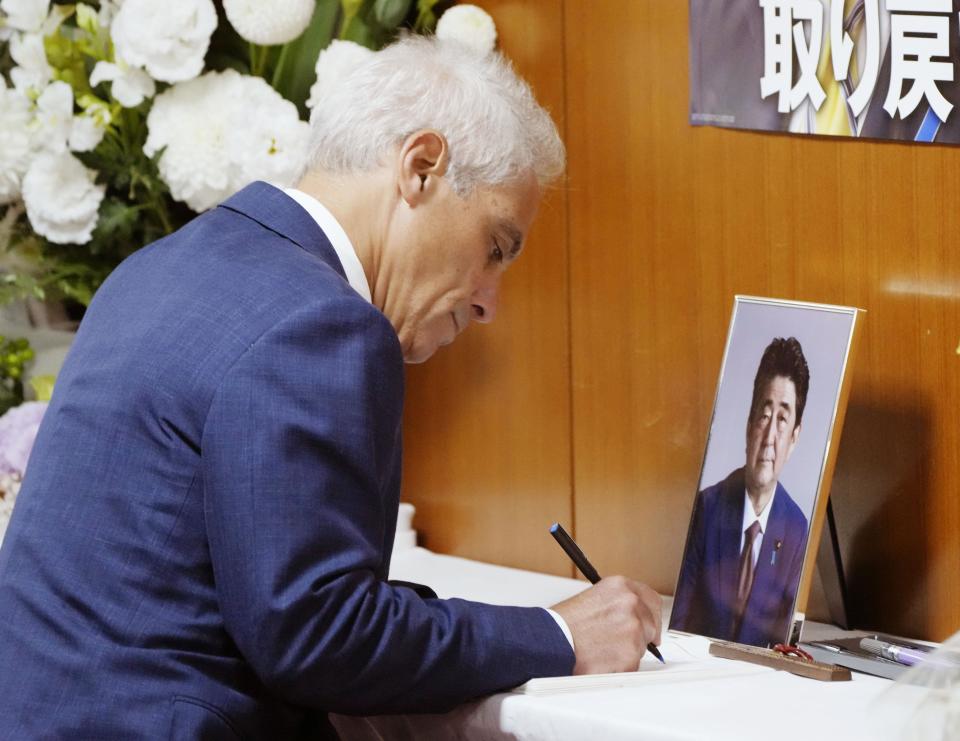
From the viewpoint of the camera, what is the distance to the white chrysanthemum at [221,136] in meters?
1.66

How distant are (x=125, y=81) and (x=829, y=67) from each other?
87 centimetres

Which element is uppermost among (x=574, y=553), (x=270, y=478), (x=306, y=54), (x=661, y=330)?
(x=306, y=54)

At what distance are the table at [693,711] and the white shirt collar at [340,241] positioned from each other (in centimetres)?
39

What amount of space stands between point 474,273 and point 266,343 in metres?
0.31

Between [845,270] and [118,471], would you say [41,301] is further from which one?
[845,270]

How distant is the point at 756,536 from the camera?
1.36m

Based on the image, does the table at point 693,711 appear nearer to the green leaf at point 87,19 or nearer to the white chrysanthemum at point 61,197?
the white chrysanthemum at point 61,197

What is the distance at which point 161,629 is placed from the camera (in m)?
1.06

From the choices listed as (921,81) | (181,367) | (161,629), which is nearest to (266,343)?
(181,367)

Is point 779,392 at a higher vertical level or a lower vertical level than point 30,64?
lower

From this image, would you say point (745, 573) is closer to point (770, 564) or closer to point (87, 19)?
point (770, 564)

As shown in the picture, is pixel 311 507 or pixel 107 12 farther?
pixel 107 12

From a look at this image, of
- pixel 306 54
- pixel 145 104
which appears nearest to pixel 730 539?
pixel 306 54

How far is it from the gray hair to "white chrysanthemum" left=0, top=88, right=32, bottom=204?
0.64m
